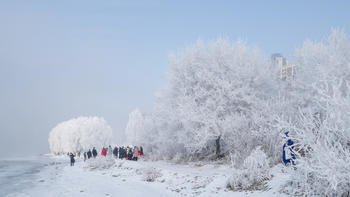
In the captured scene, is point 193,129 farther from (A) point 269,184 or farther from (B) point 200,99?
(A) point 269,184

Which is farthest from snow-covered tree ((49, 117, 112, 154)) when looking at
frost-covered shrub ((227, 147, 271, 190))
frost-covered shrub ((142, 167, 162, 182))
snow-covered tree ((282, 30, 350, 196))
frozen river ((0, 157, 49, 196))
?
snow-covered tree ((282, 30, 350, 196))

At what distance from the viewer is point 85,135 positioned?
4126 inches

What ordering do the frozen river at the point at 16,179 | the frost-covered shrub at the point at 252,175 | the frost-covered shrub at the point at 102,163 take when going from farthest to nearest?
the frost-covered shrub at the point at 102,163
the frozen river at the point at 16,179
the frost-covered shrub at the point at 252,175

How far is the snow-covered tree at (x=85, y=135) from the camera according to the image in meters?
104

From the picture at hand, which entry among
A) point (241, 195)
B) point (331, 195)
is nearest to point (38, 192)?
point (241, 195)

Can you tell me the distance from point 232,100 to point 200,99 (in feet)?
9.06

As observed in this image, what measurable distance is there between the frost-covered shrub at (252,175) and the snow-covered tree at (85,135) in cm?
9511

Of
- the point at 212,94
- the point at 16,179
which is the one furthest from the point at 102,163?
the point at 212,94

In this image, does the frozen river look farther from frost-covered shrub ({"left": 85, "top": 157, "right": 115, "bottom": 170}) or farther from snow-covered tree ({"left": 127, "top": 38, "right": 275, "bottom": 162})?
snow-covered tree ({"left": 127, "top": 38, "right": 275, "bottom": 162})

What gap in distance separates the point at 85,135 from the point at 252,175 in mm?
100592

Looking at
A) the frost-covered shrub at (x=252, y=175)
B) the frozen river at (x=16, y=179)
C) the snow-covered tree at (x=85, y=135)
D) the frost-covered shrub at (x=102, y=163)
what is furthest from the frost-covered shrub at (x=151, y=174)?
the snow-covered tree at (x=85, y=135)

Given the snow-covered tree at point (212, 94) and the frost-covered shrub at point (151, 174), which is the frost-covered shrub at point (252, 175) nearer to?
the frost-covered shrub at point (151, 174)

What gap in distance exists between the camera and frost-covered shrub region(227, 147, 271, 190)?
1016 cm

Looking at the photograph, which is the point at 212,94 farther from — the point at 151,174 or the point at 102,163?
the point at 102,163
